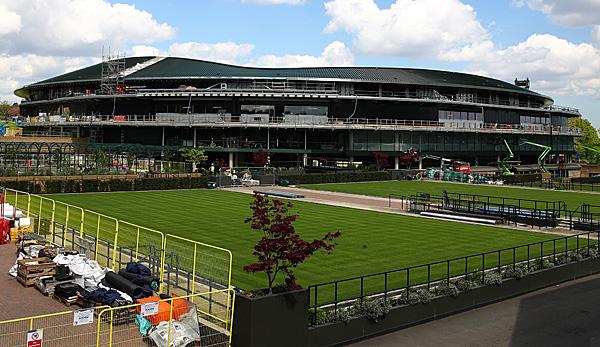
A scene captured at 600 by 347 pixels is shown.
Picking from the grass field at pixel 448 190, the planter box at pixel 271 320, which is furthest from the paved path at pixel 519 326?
the grass field at pixel 448 190

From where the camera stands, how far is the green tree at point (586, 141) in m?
156

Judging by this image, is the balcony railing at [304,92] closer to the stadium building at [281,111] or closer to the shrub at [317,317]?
the stadium building at [281,111]

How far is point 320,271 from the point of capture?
896 inches

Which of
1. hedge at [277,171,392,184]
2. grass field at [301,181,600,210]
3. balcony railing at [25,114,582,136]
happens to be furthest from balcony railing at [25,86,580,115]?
grass field at [301,181,600,210]

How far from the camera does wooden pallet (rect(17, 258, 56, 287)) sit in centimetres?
1834

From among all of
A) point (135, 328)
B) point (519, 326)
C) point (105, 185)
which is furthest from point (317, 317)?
point (105, 185)

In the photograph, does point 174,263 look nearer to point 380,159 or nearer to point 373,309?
point 373,309

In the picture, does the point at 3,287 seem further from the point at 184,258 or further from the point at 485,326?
the point at 485,326

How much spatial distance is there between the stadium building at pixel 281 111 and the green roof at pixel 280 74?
0.20 metres

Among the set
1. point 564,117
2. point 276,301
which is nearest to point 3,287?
point 276,301

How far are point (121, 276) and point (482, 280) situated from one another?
12.0 meters

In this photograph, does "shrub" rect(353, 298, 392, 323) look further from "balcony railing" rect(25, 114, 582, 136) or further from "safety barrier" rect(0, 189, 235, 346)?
"balcony railing" rect(25, 114, 582, 136)

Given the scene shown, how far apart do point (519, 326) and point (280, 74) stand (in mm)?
81708

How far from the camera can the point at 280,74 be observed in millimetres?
95688
